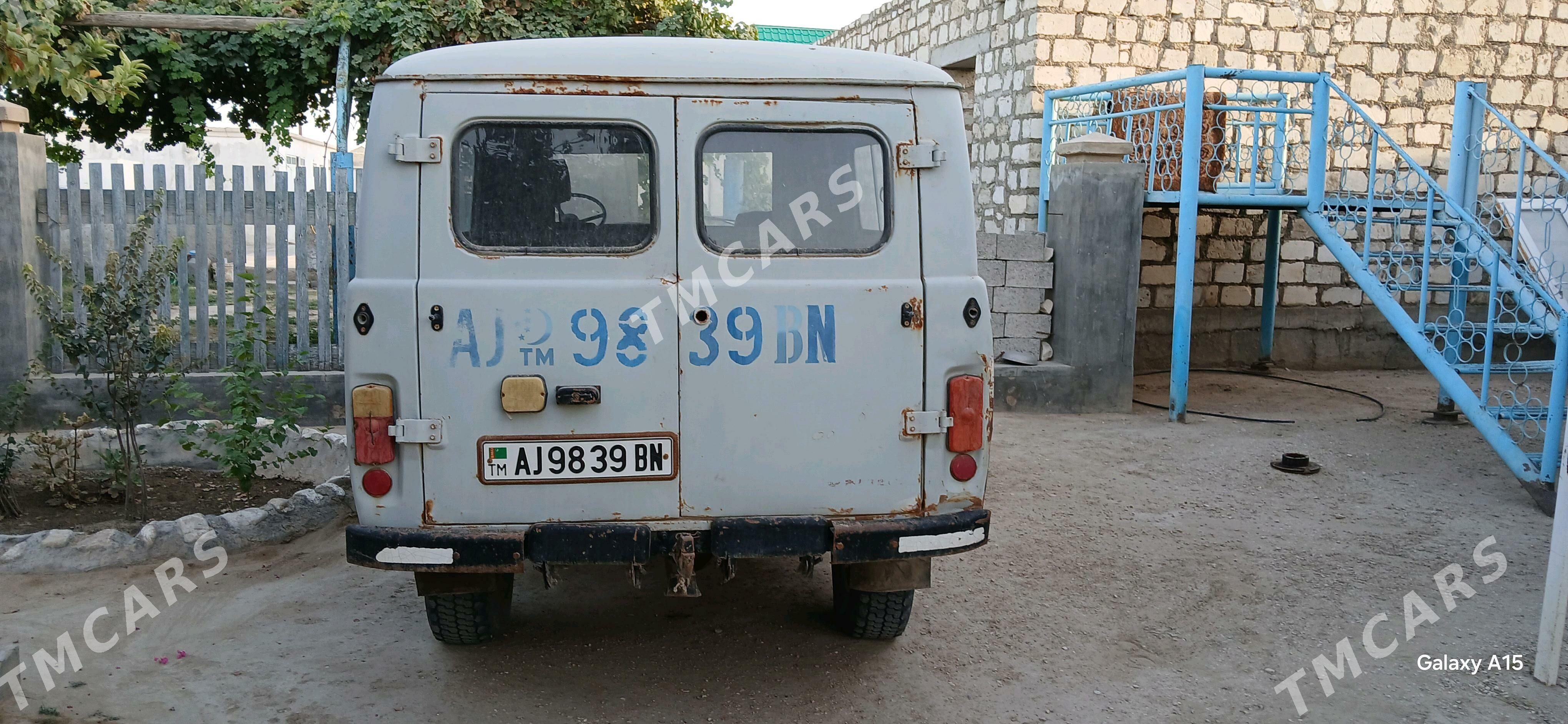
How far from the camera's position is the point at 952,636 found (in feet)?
13.7

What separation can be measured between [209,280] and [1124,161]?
6.45 meters

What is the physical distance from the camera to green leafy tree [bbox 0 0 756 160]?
9.78 meters

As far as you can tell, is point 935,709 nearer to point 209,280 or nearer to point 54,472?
point 54,472

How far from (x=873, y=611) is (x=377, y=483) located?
5.74ft

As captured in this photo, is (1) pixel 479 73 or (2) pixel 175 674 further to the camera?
(2) pixel 175 674

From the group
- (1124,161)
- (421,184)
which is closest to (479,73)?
(421,184)

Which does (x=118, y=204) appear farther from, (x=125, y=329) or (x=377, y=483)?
(x=377, y=483)

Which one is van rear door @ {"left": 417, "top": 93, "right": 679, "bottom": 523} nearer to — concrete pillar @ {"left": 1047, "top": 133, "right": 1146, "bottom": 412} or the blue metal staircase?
the blue metal staircase

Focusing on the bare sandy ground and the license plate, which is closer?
the license plate

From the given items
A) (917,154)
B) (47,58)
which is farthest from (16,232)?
(917,154)

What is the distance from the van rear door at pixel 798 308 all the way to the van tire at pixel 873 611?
1.97 ft

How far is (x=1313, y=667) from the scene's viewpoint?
12.9 ft

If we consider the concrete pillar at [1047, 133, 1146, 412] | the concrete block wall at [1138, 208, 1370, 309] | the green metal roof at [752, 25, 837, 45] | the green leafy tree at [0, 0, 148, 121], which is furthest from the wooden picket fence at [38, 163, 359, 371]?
the green metal roof at [752, 25, 837, 45]

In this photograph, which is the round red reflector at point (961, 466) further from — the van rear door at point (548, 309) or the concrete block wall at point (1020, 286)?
the concrete block wall at point (1020, 286)
